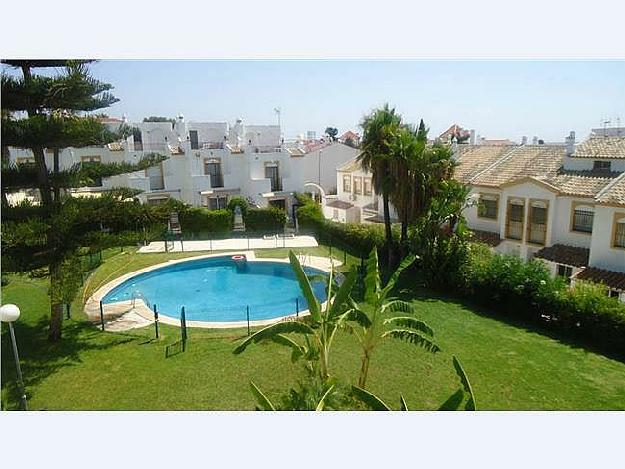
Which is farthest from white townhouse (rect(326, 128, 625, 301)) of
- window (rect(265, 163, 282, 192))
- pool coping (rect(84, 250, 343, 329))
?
window (rect(265, 163, 282, 192))

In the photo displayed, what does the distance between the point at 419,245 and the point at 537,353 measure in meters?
6.60

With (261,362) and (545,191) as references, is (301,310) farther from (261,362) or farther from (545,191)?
(545,191)

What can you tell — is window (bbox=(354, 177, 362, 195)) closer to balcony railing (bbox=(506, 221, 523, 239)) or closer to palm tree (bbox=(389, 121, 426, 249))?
balcony railing (bbox=(506, 221, 523, 239))

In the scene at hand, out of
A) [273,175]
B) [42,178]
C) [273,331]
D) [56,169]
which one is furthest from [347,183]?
[273,331]

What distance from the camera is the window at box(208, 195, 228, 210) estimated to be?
29.5m

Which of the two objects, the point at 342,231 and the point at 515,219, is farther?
the point at 342,231

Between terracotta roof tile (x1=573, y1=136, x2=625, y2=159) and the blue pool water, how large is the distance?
12183 mm

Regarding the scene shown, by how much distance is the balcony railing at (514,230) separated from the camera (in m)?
20.1

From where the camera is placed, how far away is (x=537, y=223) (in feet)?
64.1

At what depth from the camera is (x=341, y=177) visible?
31.4m

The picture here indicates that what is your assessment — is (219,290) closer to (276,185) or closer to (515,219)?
(515,219)

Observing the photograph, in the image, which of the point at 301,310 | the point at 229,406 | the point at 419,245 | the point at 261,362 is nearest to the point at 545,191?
the point at 419,245

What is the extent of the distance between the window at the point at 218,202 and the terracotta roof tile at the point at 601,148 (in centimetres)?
1970

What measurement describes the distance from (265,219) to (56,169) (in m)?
15.3
